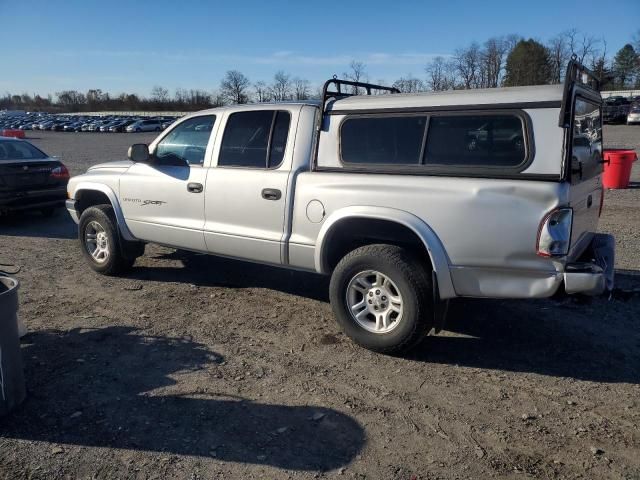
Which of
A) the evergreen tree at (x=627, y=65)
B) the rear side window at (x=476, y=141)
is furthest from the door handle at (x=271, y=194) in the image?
the evergreen tree at (x=627, y=65)

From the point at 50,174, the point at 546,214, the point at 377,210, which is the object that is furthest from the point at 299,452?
the point at 50,174

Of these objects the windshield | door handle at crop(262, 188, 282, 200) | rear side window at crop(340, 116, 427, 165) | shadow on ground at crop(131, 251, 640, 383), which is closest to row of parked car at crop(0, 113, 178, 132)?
the windshield

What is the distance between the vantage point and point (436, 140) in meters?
4.11

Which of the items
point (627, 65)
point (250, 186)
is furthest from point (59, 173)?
point (627, 65)

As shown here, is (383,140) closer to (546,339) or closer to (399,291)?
(399,291)

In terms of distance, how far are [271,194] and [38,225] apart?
22.3 feet

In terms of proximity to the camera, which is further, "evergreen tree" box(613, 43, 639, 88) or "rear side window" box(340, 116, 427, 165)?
"evergreen tree" box(613, 43, 639, 88)

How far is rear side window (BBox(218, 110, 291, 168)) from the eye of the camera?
4.98 m

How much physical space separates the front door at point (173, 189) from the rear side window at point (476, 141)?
2.37 meters

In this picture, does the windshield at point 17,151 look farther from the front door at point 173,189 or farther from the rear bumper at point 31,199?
the front door at point 173,189

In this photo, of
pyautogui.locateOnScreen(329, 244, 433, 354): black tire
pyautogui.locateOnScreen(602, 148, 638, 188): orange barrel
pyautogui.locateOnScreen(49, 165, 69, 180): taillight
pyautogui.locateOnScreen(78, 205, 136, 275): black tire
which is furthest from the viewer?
pyautogui.locateOnScreen(602, 148, 638, 188): orange barrel

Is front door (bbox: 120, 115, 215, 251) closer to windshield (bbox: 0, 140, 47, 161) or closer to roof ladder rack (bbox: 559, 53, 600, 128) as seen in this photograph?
roof ladder rack (bbox: 559, 53, 600, 128)

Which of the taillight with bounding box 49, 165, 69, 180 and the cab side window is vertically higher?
the cab side window

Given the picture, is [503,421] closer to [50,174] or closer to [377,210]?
[377,210]
